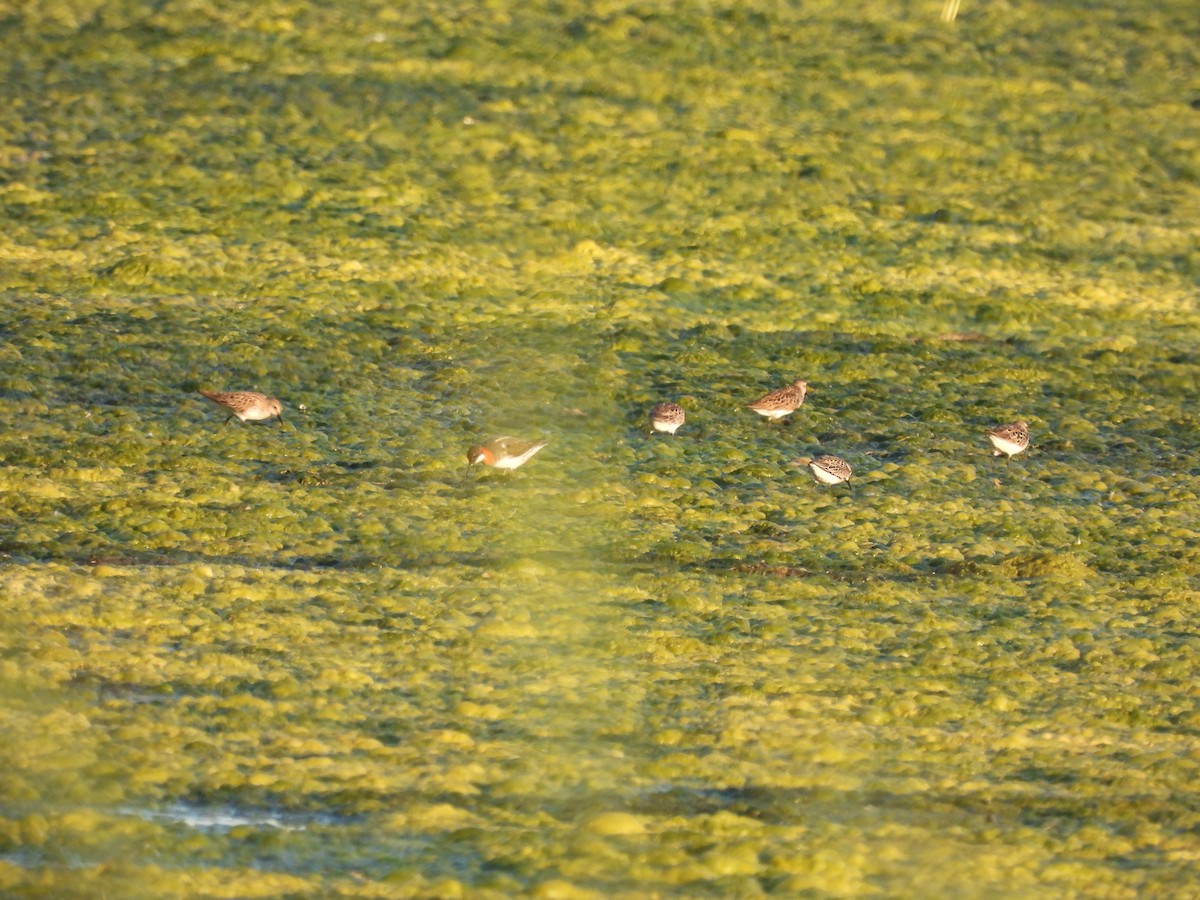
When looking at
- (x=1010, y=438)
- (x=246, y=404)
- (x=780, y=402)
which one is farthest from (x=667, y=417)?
(x=246, y=404)

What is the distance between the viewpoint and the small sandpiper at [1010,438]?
5.38 meters

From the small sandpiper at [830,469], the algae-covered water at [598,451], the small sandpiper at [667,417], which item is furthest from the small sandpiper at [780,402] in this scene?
the small sandpiper at [830,469]

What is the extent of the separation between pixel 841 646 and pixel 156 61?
15.3ft

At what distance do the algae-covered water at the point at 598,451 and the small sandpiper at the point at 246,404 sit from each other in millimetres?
91

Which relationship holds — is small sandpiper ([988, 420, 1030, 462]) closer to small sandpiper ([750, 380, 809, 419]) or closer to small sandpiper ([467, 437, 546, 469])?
small sandpiper ([750, 380, 809, 419])

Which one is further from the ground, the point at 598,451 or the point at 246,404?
the point at 246,404

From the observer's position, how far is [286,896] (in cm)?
317

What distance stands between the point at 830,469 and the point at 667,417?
0.56 metres

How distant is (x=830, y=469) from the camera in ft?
16.8

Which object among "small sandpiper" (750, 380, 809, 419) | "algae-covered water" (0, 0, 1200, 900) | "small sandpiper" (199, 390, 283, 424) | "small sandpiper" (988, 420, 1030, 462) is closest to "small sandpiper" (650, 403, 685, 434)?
"algae-covered water" (0, 0, 1200, 900)

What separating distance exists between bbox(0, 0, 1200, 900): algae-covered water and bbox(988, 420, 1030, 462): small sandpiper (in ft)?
0.37

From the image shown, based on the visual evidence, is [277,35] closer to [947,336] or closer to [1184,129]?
[947,336]

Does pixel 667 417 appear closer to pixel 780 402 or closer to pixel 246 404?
pixel 780 402

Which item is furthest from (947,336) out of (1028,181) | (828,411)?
(1028,181)
